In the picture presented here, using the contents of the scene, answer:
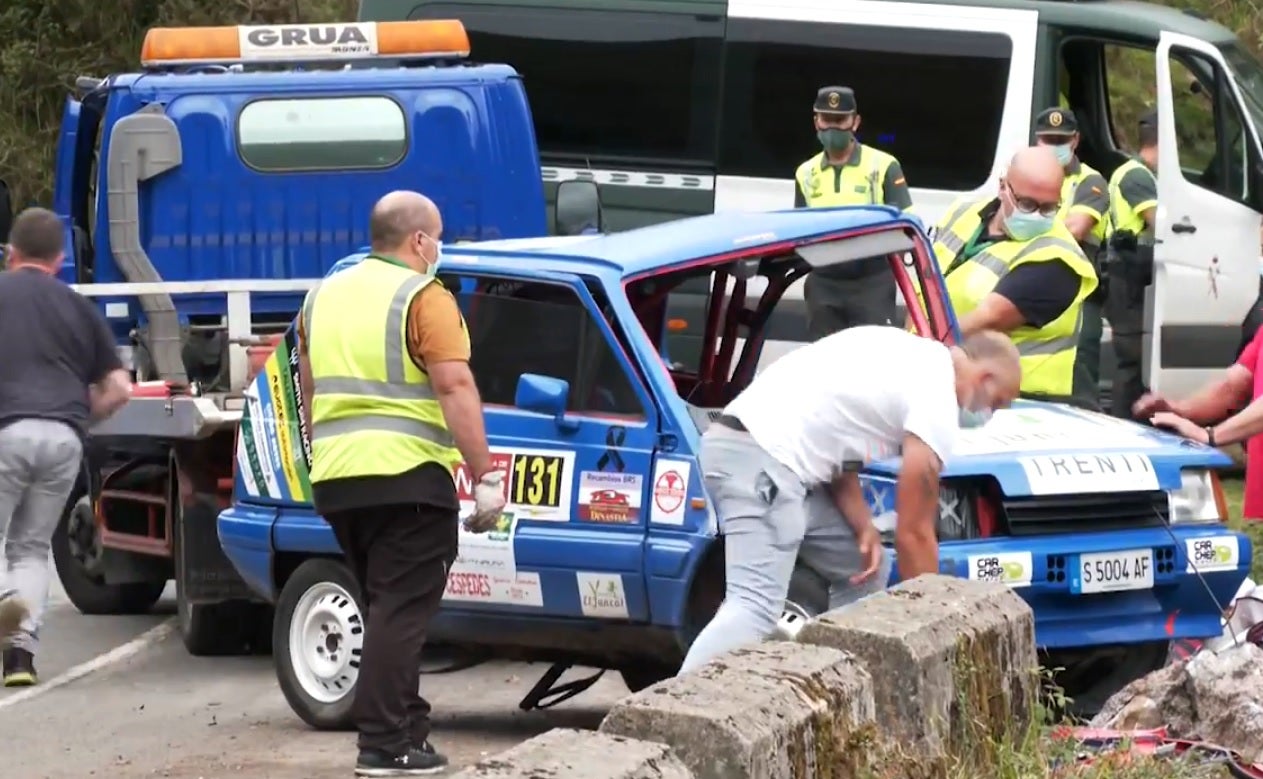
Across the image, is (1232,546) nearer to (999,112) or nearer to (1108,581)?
(1108,581)

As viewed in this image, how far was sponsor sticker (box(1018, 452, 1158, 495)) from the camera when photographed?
26.4ft

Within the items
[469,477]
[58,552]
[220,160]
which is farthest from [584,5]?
[469,477]

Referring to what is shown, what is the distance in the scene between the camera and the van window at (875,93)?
14.1 m

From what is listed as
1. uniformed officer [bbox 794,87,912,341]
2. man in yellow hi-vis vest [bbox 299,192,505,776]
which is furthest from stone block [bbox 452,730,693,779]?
uniformed officer [bbox 794,87,912,341]

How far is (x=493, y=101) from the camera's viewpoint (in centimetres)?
1174

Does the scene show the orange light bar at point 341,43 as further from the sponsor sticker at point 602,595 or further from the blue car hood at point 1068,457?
the sponsor sticker at point 602,595

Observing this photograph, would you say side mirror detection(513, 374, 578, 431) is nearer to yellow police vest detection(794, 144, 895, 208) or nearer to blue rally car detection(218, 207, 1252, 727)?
blue rally car detection(218, 207, 1252, 727)

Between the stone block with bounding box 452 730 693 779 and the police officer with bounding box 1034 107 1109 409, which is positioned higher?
the stone block with bounding box 452 730 693 779

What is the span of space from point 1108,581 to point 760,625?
1.46 metres

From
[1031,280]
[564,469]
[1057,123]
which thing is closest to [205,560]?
[564,469]

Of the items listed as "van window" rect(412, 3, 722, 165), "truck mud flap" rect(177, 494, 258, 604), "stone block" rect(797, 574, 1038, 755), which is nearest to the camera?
"stone block" rect(797, 574, 1038, 755)

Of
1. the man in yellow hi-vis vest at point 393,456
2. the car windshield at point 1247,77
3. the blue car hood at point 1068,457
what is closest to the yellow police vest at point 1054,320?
the blue car hood at point 1068,457

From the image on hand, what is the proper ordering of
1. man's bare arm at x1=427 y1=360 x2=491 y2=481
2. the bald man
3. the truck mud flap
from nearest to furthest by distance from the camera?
man's bare arm at x1=427 y1=360 x2=491 y2=481 < the bald man < the truck mud flap

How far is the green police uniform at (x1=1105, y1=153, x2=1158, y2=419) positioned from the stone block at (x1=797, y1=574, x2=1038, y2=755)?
23.5ft
